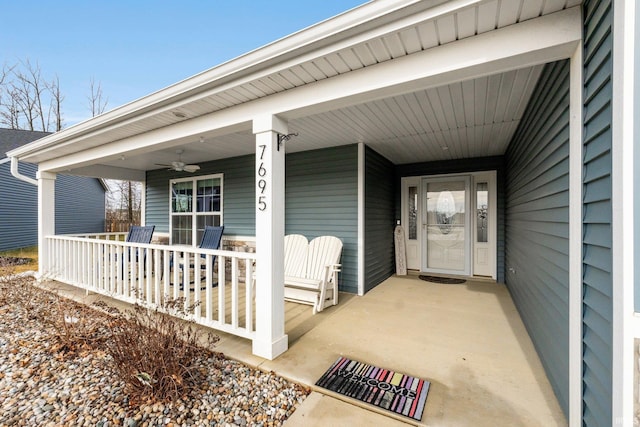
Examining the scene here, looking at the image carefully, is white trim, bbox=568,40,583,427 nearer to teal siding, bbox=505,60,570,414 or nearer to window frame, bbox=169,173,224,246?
teal siding, bbox=505,60,570,414

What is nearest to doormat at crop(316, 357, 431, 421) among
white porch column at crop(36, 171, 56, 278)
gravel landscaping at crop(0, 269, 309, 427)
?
gravel landscaping at crop(0, 269, 309, 427)

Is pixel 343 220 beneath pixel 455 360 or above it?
above

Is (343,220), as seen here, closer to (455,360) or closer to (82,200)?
(455,360)

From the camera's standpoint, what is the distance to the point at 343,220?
4.56 meters

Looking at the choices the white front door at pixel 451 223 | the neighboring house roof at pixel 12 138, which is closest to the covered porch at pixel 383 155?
the white front door at pixel 451 223

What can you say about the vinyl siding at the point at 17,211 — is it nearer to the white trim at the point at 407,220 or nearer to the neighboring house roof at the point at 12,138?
the neighboring house roof at the point at 12,138

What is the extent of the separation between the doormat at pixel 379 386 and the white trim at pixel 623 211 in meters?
1.01

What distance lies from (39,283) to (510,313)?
750cm

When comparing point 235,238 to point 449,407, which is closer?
point 449,407

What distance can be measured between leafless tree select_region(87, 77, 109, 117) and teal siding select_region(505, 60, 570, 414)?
16210 mm

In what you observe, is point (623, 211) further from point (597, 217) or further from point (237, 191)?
A: point (237, 191)

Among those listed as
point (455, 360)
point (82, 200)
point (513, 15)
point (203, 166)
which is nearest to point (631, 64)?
point (513, 15)

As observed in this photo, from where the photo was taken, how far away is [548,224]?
84.9 inches

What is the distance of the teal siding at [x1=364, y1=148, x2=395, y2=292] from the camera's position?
4.59 meters
